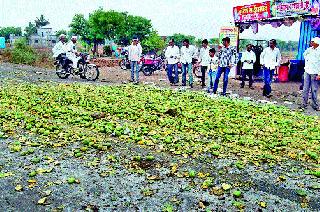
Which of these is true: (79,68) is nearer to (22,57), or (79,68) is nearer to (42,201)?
(22,57)

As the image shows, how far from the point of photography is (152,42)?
73625mm

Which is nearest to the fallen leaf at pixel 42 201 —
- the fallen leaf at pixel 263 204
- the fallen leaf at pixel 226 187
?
the fallen leaf at pixel 226 187

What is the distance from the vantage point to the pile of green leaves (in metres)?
6.58

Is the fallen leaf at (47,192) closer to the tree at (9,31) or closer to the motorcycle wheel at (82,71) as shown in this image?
the motorcycle wheel at (82,71)

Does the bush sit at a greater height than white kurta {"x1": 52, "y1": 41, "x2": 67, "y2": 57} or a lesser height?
lesser

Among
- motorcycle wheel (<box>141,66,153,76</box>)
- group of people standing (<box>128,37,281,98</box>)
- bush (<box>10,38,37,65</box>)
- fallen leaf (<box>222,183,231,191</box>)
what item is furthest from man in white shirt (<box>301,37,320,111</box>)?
bush (<box>10,38,37,65</box>)

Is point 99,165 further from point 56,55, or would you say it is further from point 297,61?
point 297,61

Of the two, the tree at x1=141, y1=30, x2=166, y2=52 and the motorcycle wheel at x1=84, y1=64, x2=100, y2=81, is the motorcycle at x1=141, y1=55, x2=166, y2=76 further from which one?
the tree at x1=141, y1=30, x2=166, y2=52

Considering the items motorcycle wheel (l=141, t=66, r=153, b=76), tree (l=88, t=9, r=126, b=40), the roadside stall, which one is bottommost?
motorcycle wheel (l=141, t=66, r=153, b=76)

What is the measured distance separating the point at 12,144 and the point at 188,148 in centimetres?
320

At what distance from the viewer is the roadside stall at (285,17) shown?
50.1ft

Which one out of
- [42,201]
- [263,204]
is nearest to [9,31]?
[42,201]

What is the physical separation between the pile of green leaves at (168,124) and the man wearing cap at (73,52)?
16.5 ft

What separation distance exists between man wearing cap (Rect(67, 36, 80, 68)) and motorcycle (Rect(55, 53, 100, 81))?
0.16m
